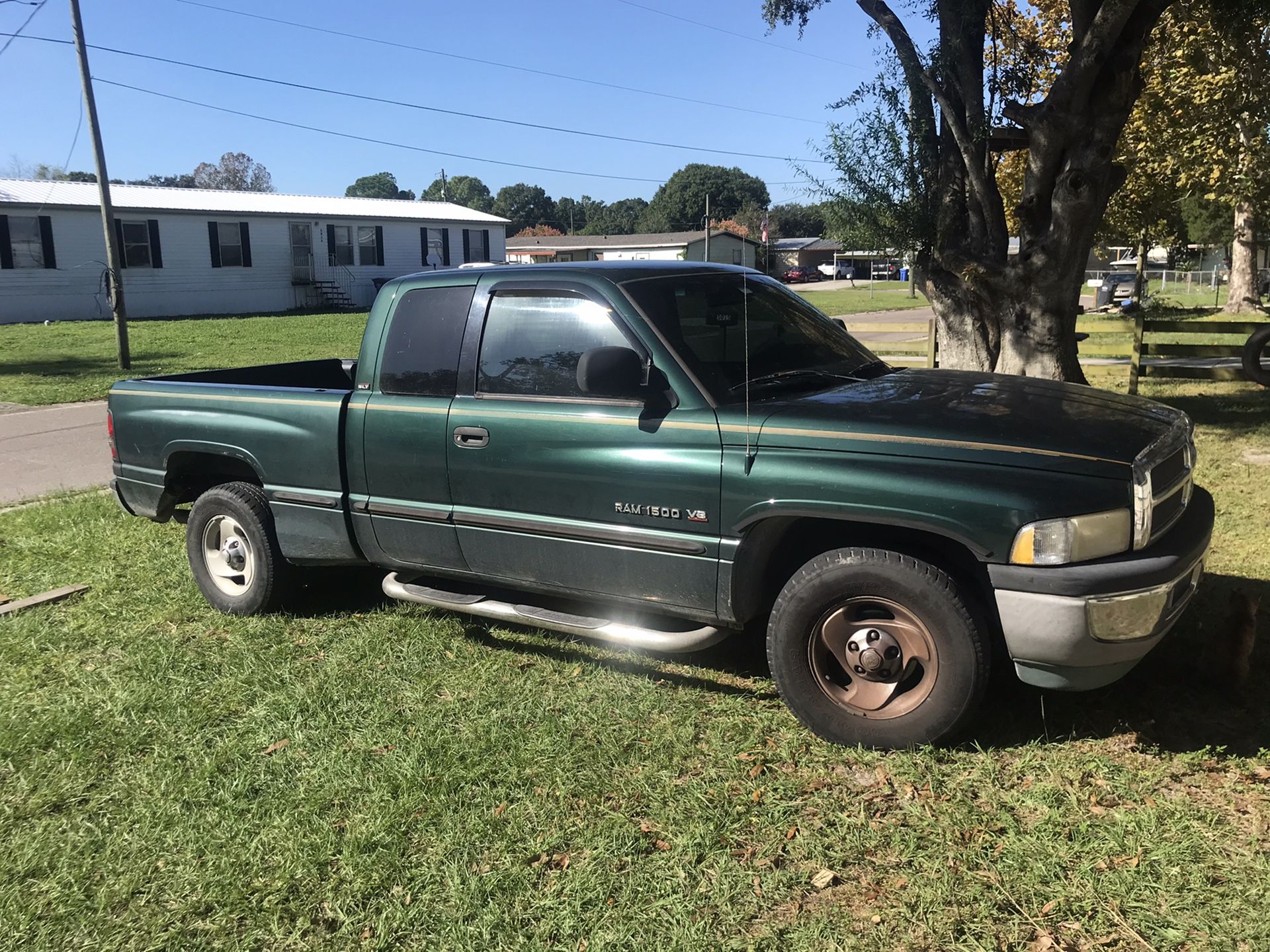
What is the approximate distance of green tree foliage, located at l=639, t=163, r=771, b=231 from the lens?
10569 centimetres

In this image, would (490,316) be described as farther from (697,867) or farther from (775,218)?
(775,218)

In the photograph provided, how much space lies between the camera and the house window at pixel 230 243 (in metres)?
31.1

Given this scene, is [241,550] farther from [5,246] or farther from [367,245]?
[367,245]

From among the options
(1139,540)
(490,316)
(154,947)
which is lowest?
(154,947)

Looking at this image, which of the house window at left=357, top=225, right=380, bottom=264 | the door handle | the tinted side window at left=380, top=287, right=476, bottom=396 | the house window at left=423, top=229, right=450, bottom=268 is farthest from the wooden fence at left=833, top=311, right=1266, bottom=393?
the house window at left=423, top=229, right=450, bottom=268

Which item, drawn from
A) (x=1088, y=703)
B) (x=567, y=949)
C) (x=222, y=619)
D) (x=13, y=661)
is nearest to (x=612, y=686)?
(x=567, y=949)

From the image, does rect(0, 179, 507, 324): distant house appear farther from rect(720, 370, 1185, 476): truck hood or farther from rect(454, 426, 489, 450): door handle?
rect(720, 370, 1185, 476): truck hood

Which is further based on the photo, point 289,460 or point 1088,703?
point 289,460

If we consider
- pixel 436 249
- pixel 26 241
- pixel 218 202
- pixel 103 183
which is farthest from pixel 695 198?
pixel 103 183

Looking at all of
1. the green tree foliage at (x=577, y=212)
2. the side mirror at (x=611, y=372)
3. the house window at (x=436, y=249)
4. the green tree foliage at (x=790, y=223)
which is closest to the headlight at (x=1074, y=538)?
the side mirror at (x=611, y=372)

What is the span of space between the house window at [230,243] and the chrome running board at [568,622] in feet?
97.5

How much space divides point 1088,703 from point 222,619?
4544 millimetres

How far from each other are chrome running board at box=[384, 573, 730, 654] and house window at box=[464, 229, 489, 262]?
115 feet

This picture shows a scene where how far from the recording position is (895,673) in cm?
376
